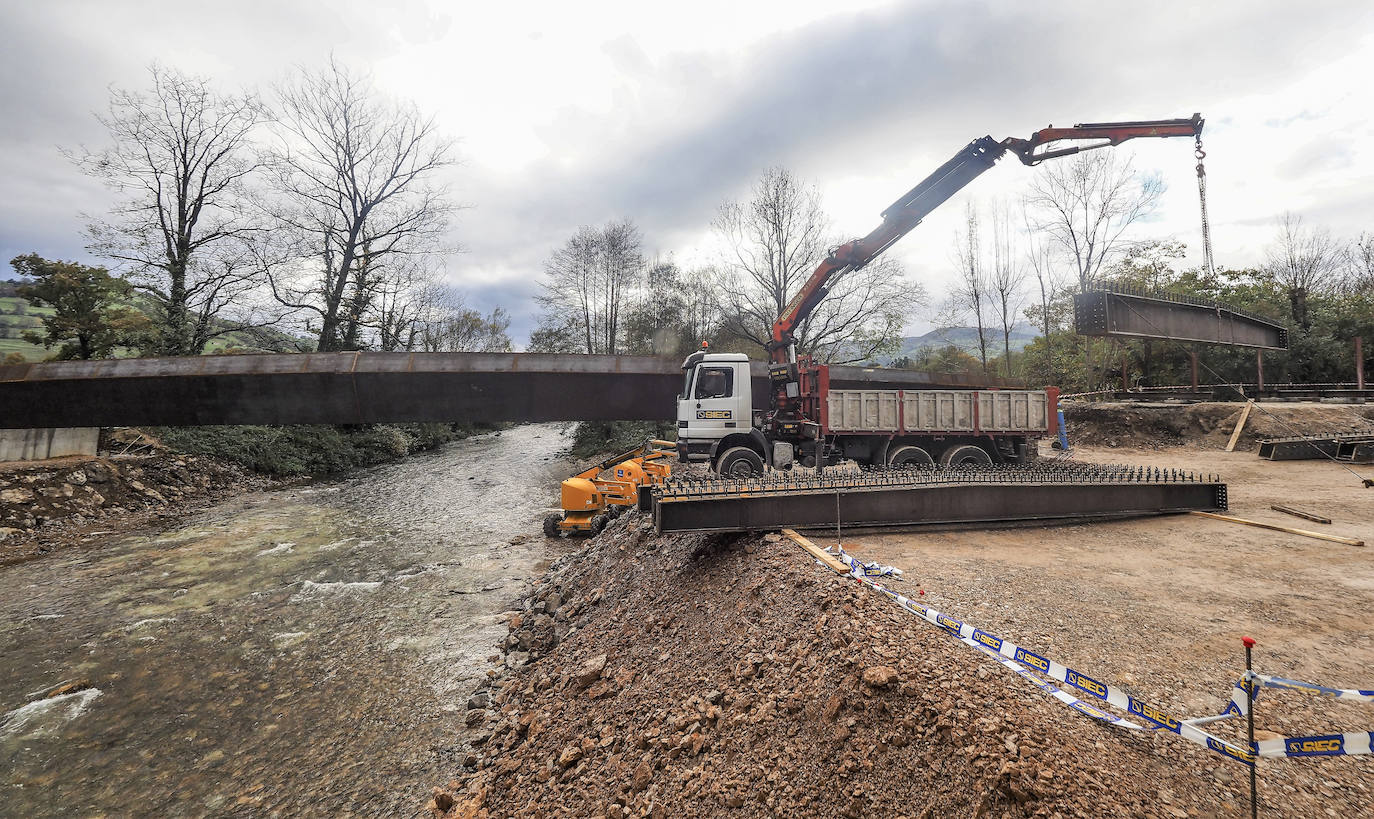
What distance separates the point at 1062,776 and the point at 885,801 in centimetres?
90

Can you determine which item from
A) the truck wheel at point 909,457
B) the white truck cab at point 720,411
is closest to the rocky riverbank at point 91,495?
the white truck cab at point 720,411

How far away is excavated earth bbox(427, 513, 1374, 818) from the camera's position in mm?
2570

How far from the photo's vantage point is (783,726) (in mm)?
3582

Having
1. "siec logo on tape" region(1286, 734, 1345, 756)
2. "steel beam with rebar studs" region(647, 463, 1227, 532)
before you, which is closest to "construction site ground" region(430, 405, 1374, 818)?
"siec logo on tape" region(1286, 734, 1345, 756)

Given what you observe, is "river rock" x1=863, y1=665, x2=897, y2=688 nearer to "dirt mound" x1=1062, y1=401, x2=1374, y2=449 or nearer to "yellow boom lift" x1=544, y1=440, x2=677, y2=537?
"yellow boom lift" x1=544, y1=440, x2=677, y2=537

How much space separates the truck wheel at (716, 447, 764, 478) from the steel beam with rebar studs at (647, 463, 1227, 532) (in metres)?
2.23

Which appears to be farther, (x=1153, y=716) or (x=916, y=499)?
(x=916, y=499)

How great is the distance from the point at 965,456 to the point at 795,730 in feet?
30.4

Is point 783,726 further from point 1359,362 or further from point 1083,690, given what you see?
point 1359,362

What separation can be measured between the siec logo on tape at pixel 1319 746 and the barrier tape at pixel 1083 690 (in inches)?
7.7

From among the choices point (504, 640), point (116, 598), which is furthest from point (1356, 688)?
point (116, 598)

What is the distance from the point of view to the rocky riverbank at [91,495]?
456 inches

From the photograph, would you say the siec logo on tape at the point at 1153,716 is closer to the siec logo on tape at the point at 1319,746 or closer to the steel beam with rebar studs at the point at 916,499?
the siec logo on tape at the point at 1319,746

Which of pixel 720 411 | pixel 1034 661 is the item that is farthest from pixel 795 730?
pixel 720 411
